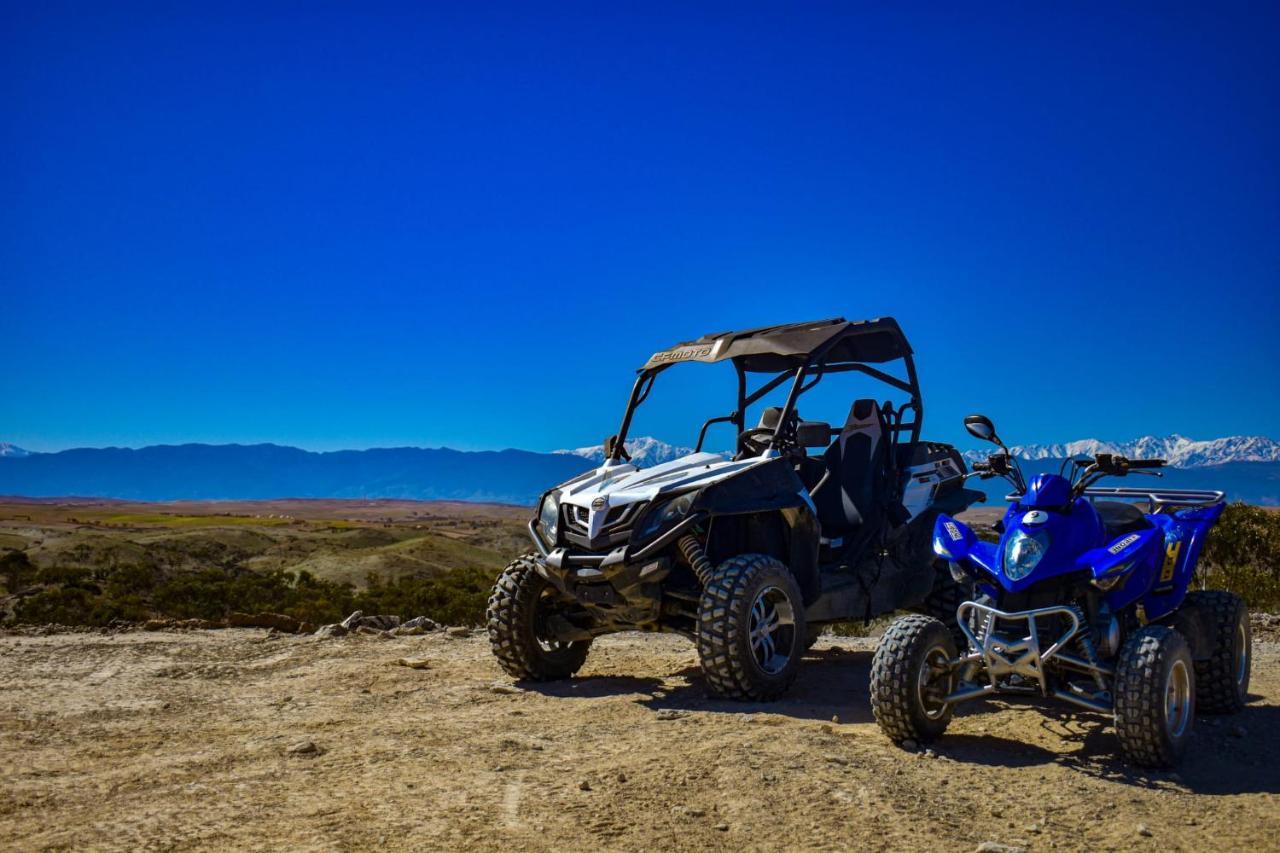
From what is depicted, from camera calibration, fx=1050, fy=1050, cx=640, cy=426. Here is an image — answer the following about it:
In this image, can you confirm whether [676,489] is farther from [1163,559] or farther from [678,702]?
[1163,559]

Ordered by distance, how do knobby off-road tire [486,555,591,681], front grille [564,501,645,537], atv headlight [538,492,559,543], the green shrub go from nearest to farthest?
1. front grille [564,501,645,537]
2. atv headlight [538,492,559,543]
3. knobby off-road tire [486,555,591,681]
4. the green shrub

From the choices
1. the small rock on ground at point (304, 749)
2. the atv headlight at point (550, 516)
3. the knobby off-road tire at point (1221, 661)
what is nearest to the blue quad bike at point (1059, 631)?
the knobby off-road tire at point (1221, 661)

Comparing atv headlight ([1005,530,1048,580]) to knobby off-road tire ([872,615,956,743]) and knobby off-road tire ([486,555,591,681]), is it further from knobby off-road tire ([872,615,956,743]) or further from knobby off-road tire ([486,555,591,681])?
knobby off-road tire ([486,555,591,681])

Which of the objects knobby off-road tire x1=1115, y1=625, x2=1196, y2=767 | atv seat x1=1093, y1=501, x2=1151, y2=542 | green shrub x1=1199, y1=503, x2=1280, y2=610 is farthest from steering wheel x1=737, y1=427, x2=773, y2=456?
green shrub x1=1199, y1=503, x2=1280, y2=610

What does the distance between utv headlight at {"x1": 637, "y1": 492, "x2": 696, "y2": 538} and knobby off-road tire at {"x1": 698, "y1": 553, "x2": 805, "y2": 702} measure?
53 centimetres

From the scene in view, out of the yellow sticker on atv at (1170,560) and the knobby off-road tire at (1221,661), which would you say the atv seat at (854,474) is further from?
the yellow sticker on atv at (1170,560)

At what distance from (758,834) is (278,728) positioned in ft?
13.2

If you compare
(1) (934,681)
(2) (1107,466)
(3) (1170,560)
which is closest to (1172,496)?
(3) (1170,560)

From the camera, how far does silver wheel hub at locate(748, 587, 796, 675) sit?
26.1 ft

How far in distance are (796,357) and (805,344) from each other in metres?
1.40

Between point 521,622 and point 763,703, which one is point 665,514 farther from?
point 521,622

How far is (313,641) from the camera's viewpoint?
11500mm

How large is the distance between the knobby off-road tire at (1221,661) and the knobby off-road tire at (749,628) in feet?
9.26

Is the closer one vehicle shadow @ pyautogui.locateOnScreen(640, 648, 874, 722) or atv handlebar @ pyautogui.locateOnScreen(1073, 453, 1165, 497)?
atv handlebar @ pyautogui.locateOnScreen(1073, 453, 1165, 497)
